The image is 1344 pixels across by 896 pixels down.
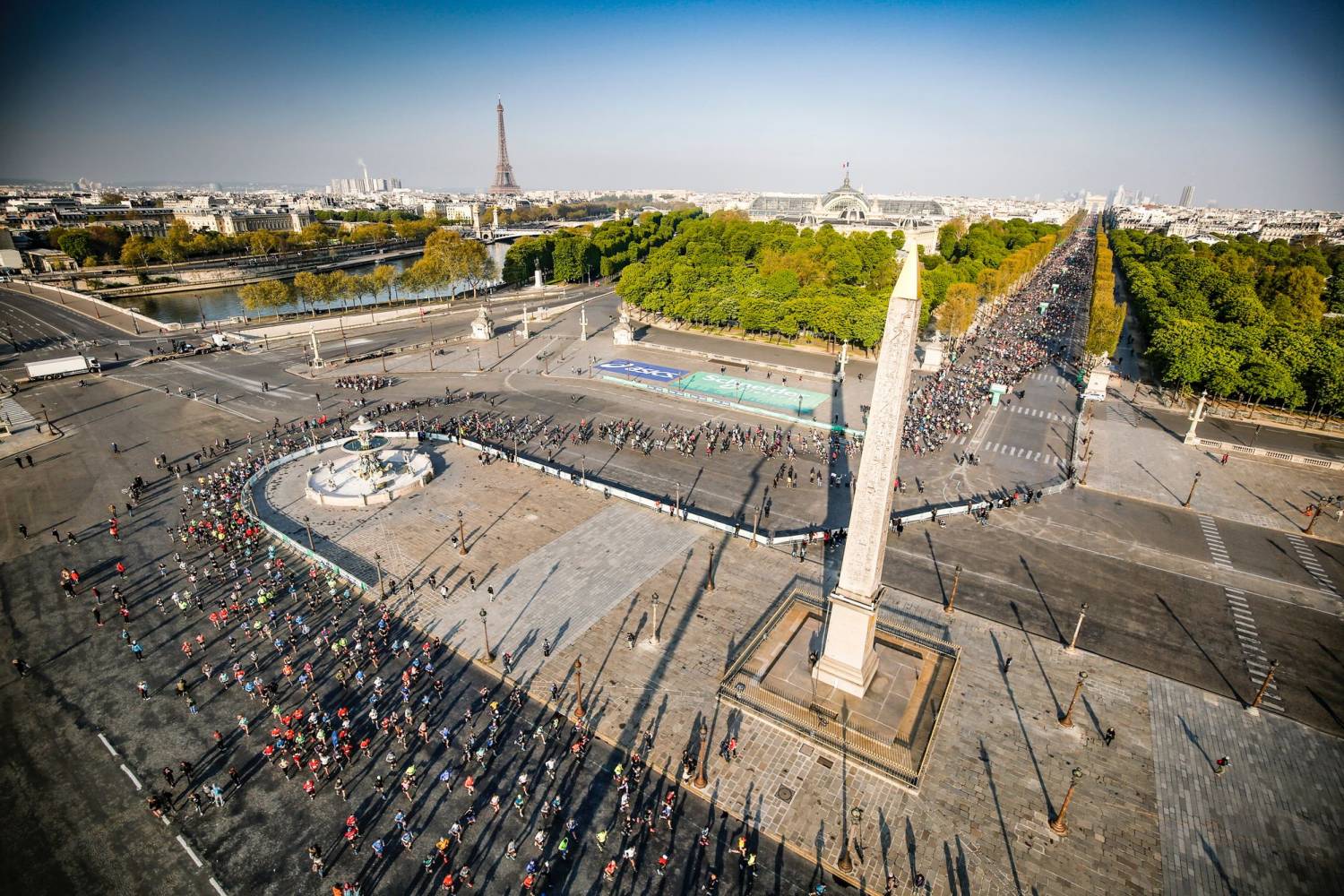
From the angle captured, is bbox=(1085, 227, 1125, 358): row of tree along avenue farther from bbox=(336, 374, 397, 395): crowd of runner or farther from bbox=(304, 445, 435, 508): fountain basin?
bbox=(336, 374, 397, 395): crowd of runner

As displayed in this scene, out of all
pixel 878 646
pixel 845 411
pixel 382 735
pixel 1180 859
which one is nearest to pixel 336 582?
pixel 382 735

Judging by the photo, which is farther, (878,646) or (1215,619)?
(1215,619)

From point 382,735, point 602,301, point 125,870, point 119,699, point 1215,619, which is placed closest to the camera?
point 125,870

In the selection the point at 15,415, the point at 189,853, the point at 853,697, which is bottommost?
the point at 189,853

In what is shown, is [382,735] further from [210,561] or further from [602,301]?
[602,301]

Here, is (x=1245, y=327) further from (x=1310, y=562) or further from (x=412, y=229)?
(x=412, y=229)

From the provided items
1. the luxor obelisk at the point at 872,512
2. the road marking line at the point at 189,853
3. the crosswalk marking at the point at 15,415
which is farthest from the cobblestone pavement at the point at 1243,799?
the crosswalk marking at the point at 15,415

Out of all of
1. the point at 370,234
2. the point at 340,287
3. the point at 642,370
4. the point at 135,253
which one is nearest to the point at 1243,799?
the point at 642,370
